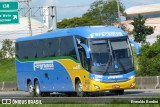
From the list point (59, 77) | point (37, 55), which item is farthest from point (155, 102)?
point (37, 55)

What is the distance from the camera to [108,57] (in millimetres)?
26734

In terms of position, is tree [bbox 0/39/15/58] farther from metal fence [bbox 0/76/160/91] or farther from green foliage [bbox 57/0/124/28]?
metal fence [bbox 0/76/160/91]

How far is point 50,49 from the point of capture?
30516mm

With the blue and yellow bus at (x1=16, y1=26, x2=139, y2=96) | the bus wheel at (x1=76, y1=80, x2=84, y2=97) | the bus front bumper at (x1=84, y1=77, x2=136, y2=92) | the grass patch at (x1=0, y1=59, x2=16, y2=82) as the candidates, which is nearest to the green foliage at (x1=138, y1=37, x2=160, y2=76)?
the blue and yellow bus at (x1=16, y1=26, x2=139, y2=96)

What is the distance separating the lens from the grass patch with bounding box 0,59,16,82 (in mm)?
54562

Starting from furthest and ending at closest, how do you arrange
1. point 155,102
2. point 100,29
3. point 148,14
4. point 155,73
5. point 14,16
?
1. point 148,14
2. point 14,16
3. point 155,73
4. point 100,29
5. point 155,102

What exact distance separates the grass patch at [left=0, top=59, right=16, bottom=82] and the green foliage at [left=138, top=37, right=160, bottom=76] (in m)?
16.6

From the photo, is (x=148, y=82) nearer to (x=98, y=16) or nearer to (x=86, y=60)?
(x=86, y=60)

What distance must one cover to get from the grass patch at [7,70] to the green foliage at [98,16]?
144ft

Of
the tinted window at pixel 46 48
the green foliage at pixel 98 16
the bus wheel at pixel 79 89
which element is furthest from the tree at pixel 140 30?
the bus wheel at pixel 79 89

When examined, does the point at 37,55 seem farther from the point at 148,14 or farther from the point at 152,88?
the point at 148,14

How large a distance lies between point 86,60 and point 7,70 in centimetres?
3431

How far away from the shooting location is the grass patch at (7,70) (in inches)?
2148

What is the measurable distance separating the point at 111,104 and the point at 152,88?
66.1 ft
